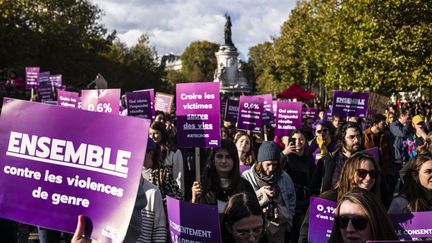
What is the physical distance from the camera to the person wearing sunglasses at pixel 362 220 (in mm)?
3217

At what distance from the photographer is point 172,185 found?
633 cm

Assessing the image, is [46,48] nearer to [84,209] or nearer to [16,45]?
[16,45]

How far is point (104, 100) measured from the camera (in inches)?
384

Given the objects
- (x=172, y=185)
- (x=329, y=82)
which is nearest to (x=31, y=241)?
(x=172, y=185)

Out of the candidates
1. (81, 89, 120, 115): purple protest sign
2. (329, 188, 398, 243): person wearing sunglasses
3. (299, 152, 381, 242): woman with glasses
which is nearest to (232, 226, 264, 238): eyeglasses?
(329, 188, 398, 243): person wearing sunglasses

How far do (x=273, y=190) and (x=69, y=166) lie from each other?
287 centimetres

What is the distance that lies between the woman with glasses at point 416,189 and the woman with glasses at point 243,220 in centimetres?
141

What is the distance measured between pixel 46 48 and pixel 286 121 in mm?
40511

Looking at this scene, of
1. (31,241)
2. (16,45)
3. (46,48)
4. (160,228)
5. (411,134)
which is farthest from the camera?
(46,48)

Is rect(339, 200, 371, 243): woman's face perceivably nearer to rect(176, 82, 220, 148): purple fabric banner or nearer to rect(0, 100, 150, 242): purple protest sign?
rect(0, 100, 150, 242): purple protest sign

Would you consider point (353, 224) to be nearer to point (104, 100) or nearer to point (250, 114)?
point (104, 100)

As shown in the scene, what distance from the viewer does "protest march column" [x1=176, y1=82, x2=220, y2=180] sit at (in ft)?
22.6

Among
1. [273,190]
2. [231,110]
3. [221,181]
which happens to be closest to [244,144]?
[273,190]

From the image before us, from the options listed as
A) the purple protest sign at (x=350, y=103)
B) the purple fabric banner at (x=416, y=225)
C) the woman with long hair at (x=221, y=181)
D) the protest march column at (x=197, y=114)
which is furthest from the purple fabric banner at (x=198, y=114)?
the purple protest sign at (x=350, y=103)
